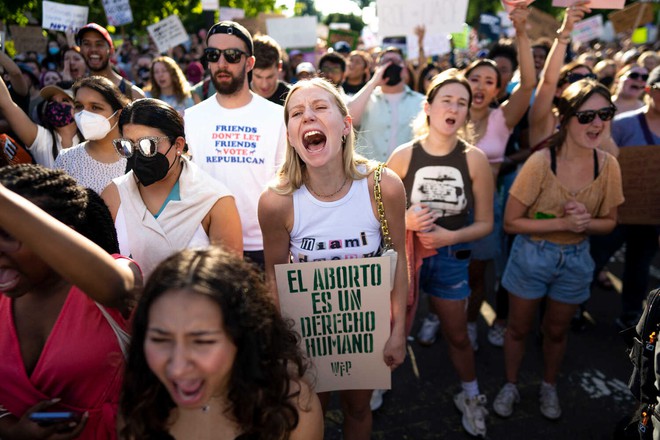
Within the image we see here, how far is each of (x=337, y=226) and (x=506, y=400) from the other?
1812 millimetres

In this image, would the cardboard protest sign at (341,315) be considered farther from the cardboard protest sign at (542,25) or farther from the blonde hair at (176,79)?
the cardboard protest sign at (542,25)

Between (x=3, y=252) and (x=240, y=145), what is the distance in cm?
173

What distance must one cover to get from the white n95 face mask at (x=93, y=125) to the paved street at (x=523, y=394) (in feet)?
7.50

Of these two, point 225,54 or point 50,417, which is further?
point 225,54

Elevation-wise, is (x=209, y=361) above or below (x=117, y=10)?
below

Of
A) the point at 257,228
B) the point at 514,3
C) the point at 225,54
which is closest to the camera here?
the point at 257,228

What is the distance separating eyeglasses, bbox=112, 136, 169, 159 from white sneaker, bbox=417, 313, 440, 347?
2653mm

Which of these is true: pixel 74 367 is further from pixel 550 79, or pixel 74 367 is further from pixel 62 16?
pixel 62 16

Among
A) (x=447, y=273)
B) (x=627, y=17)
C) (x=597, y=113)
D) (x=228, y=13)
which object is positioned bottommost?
(x=447, y=273)

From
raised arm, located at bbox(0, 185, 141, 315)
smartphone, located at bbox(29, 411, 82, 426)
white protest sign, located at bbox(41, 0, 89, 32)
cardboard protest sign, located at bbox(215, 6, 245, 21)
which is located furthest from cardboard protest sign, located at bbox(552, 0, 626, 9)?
cardboard protest sign, located at bbox(215, 6, 245, 21)

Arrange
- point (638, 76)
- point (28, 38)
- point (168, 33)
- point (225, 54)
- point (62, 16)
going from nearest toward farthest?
1. point (225, 54)
2. point (638, 76)
3. point (62, 16)
4. point (168, 33)
5. point (28, 38)

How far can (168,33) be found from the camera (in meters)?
7.80

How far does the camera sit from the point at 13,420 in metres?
1.51

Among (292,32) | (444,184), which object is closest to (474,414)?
(444,184)
